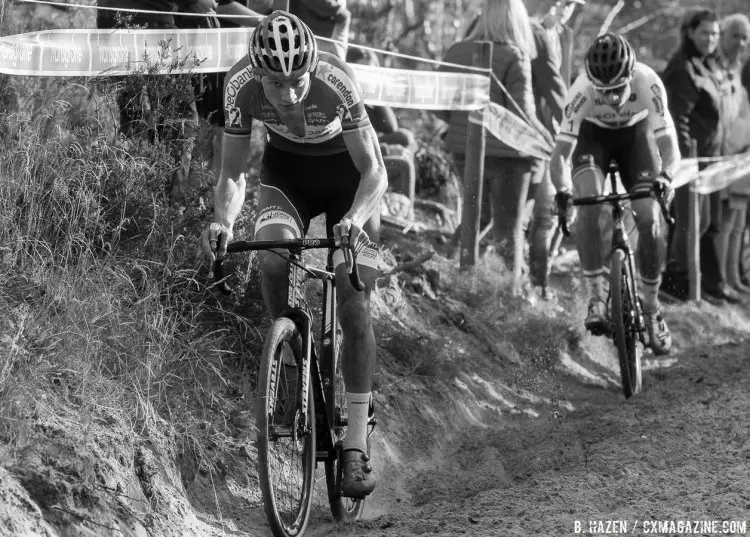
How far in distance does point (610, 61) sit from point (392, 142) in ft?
6.92

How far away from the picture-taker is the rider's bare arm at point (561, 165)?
28.5 ft

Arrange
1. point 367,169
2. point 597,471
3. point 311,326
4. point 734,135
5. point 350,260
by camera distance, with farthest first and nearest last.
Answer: point 734,135
point 597,471
point 367,169
point 311,326
point 350,260

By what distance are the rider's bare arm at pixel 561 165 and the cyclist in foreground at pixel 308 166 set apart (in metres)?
2.98

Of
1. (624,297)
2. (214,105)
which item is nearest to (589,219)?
(624,297)

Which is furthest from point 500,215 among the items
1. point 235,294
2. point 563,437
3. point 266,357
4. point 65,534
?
point 65,534

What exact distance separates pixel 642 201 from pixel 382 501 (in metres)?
3.57

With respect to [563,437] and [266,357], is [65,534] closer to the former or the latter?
[266,357]

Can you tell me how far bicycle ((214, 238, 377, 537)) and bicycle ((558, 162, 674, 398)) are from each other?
3.11 metres

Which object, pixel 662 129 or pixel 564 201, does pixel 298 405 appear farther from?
pixel 662 129

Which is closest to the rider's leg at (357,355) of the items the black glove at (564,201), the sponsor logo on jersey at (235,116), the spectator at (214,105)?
the sponsor logo on jersey at (235,116)

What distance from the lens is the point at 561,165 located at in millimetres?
8797

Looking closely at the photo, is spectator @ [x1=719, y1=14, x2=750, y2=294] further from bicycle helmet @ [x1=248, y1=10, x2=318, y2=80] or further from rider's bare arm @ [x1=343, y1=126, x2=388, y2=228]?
bicycle helmet @ [x1=248, y1=10, x2=318, y2=80]

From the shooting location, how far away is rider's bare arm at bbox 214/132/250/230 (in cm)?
553

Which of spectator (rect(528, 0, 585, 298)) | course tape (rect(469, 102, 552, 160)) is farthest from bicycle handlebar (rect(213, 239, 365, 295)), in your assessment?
spectator (rect(528, 0, 585, 298))
